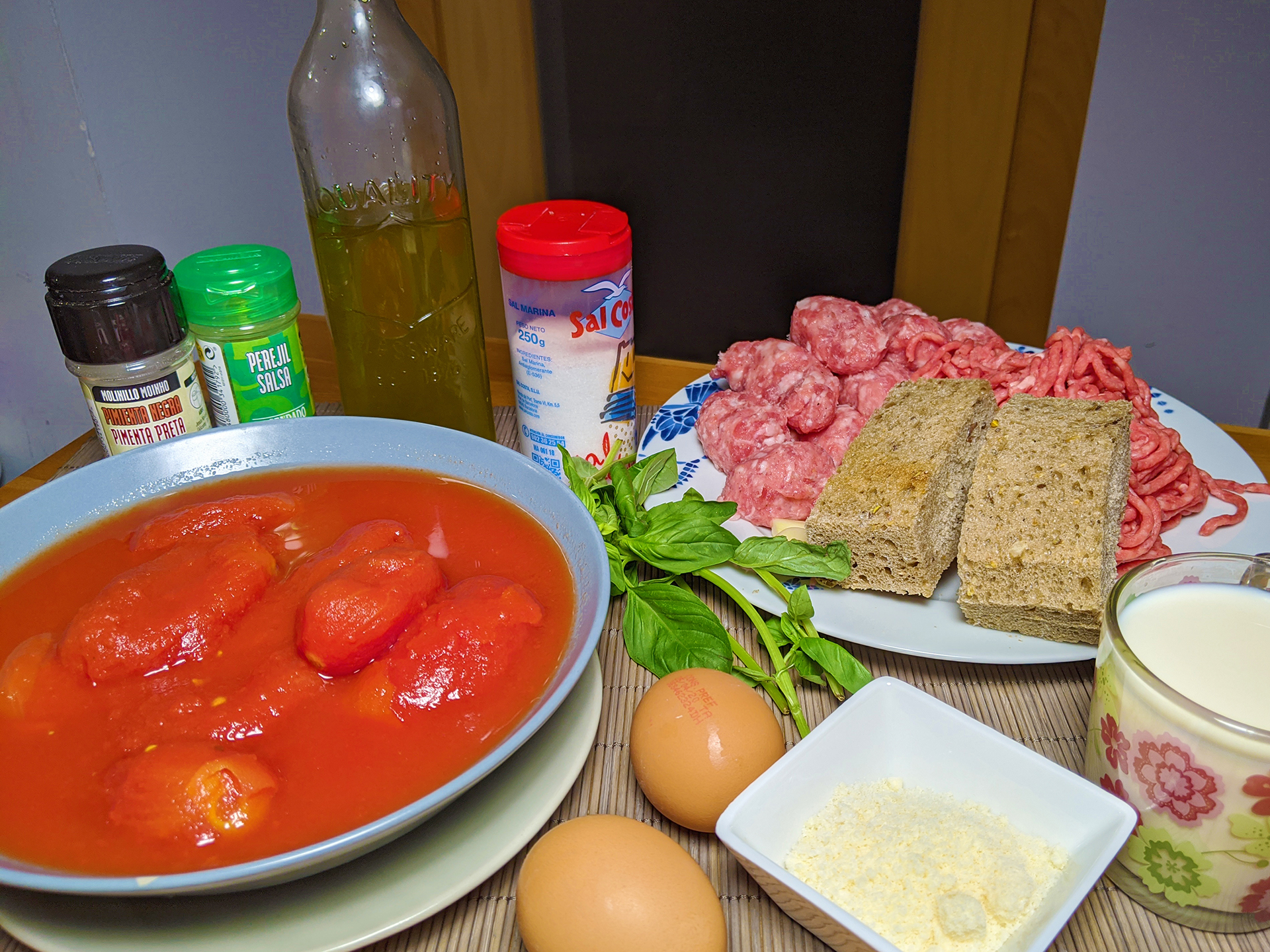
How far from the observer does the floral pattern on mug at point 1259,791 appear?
829 mm

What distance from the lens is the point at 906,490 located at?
4.31 ft

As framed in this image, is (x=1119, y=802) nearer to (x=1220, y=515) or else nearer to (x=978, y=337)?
(x=1220, y=515)

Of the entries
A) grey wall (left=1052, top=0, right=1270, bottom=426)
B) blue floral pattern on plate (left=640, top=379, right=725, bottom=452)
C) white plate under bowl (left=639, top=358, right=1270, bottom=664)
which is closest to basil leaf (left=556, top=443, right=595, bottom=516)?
white plate under bowl (left=639, top=358, right=1270, bottom=664)

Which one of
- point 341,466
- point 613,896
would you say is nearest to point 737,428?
point 341,466

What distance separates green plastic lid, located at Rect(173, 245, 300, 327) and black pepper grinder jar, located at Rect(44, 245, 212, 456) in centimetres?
3

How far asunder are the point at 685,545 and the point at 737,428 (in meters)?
0.33

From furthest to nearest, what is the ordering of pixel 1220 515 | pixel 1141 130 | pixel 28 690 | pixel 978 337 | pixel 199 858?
1. pixel 1141 130
2. pixel 978 337
3. pixel 1220 515
4. pixel 28 690
5. pixel 199 858

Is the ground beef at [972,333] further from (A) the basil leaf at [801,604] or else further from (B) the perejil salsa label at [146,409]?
(B) the perejil salsa label at [146,409]

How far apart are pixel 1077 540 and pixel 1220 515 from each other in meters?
0.35

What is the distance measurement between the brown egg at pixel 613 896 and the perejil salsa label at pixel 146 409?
0.91m

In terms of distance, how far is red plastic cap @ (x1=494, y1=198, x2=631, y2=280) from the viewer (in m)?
1.39

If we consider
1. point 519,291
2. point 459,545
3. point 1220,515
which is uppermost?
point 519,291

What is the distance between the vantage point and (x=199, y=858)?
0.84m

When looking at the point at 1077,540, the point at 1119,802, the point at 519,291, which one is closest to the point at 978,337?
the point at 1077,540
